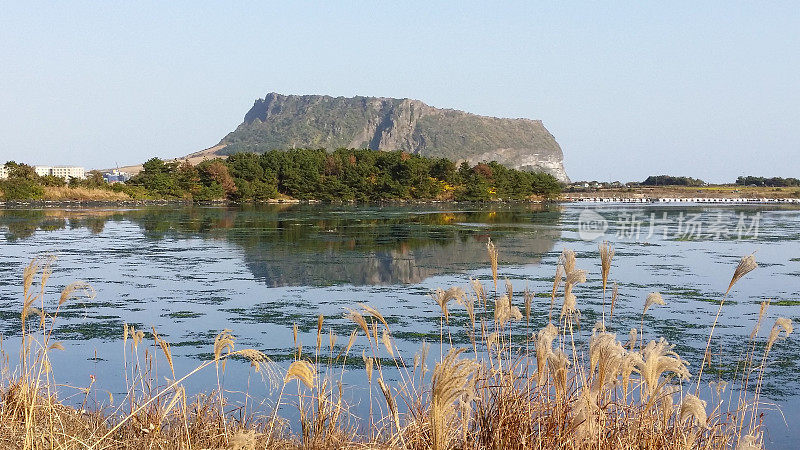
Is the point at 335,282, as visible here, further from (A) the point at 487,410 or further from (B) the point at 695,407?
(B) the point at 695,407

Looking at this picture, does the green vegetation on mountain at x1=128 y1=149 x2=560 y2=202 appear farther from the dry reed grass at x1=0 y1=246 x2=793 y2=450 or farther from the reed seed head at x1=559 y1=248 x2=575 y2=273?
the reed seed head at x1=559 y1=248 x2=575 y2=273

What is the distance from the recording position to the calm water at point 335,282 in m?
8.52

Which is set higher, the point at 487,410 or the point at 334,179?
the point at 334,179

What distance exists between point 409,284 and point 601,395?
33.0ft

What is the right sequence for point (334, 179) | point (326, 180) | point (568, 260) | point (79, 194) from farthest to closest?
point (326, 180) < point (334, 179) < point (79, 194) < point (568, 260)

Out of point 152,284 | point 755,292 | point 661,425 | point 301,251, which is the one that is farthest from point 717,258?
point 661,425

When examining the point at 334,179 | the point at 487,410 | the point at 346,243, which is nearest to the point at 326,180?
the point at 334,179

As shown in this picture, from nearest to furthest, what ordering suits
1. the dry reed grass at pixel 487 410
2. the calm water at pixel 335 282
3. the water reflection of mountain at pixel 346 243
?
the dry reed grass at pixel 487 410, the calm water at pixel 335 282, the water reflection of mountain at pixel 346 243

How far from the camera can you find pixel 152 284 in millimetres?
13688

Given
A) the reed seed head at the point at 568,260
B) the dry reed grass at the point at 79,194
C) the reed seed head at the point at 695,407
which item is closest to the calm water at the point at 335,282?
the reed seed head at the point at 568,260

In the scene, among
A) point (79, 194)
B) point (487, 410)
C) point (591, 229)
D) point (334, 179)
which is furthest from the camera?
point (334, 179)

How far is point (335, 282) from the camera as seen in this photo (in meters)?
14.1

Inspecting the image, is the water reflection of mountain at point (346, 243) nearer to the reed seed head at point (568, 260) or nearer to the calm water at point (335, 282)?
the calm water at point (335, 282)

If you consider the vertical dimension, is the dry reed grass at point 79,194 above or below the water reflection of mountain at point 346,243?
above
